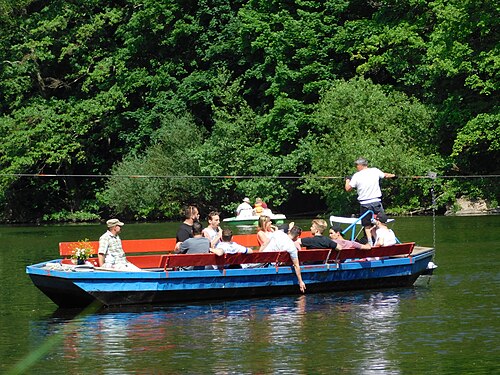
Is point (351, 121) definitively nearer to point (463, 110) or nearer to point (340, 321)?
point (463, 110)

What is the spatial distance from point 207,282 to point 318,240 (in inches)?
89.2

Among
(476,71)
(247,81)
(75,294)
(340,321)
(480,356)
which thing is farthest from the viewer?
(247,81)

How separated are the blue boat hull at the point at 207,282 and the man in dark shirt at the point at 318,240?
0.37m

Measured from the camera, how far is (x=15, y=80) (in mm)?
57406

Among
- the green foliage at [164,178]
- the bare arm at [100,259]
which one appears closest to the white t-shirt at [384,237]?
the bare arm at [100,259]

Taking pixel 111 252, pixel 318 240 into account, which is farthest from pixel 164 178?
pixel 111 252

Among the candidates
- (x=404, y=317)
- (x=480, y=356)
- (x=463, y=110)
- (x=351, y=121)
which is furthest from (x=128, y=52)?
(x=480, y=356)

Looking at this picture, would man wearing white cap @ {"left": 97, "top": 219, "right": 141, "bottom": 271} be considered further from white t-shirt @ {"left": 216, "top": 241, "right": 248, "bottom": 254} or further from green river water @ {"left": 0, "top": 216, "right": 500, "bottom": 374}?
white t-shirt @ {"left": 216, "top": 241, "right": 248, "bottom": 254}

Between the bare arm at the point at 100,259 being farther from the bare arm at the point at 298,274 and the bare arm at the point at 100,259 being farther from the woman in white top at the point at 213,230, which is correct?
the bare arm at the point at 298,274

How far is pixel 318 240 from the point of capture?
21.5 metres

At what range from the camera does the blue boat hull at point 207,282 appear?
19.6 metres

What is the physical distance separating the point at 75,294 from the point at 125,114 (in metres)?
39.3

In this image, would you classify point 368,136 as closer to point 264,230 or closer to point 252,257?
point 264,230

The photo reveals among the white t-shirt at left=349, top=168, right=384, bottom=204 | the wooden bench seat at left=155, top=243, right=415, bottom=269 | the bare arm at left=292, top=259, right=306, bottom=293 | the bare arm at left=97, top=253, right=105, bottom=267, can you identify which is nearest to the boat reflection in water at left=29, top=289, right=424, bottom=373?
the bare arm at left=292, top=259, right=306, bottom=293
